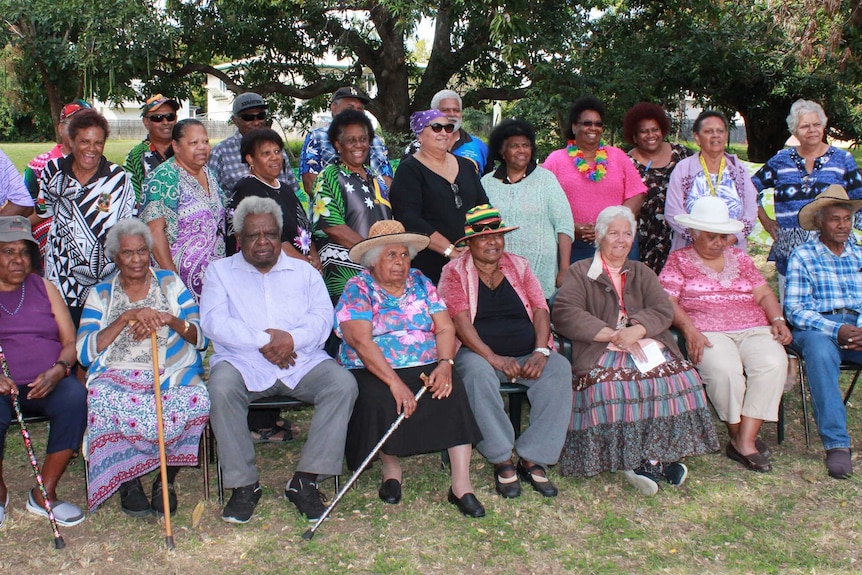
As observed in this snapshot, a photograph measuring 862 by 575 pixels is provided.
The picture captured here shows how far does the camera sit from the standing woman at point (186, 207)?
16.3ft

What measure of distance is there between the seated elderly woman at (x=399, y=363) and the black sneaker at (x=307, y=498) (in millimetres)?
257

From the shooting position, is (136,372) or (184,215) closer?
(136,372)

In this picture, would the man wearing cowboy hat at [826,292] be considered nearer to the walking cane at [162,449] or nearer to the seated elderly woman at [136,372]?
the seated elderly woman at [136,372]

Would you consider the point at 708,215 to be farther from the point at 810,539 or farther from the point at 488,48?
the point at 488,48

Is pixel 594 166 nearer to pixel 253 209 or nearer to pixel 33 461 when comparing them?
pixel 253 209

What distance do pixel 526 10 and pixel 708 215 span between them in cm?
482

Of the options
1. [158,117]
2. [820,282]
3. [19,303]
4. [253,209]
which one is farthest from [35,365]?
[820,282]

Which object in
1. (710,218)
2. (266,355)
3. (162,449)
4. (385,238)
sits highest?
(710,218)

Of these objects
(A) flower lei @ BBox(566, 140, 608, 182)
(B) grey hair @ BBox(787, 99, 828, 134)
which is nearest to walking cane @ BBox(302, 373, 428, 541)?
(A) flower lei @ BBox(566, 140, 608, 182)

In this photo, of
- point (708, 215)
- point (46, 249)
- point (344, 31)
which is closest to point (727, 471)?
point (708, 215)

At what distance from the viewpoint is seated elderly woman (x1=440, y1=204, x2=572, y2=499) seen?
4.57 metres

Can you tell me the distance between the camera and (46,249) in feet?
16.5

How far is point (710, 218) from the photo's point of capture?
16.9 ft

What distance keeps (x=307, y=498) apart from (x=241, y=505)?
335mm
